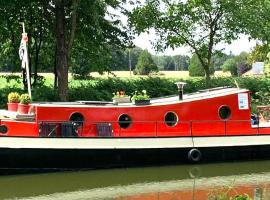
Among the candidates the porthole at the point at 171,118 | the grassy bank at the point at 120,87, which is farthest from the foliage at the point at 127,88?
the porthole at the point at 171,118

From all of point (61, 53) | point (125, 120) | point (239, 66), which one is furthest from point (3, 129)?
point (239, 66)

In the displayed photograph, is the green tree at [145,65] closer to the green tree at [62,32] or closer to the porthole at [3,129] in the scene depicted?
the green tree at [62,32]

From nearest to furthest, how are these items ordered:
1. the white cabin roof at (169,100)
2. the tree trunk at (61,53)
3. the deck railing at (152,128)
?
the deck railing at (152,128) → the white cabin roof at (169,100) → the tree trunk at (61,53)

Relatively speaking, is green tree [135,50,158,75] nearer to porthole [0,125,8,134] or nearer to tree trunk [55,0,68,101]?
tree trunk [55,0,68,101]

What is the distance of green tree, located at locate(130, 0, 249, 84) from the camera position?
27.6 meters

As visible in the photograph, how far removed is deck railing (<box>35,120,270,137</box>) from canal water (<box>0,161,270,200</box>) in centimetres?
97

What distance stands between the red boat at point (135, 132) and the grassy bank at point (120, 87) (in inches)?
326

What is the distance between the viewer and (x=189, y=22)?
28.1m

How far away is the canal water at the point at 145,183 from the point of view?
1300 centimetres

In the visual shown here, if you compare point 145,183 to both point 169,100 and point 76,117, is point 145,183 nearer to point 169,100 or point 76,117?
point 76,117

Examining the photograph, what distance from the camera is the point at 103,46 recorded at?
27359 millimetres

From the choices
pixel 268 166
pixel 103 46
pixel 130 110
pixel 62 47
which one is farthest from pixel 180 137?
pixel 103 46

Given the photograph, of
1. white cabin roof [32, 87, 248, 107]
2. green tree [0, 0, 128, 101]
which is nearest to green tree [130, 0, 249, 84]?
green tree [0, 0, 128, 101]

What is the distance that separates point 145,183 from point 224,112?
3.83m
